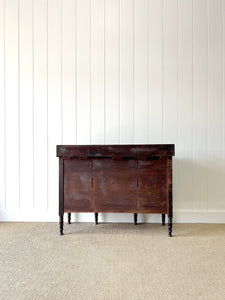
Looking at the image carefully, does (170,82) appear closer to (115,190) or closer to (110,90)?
(110,90)

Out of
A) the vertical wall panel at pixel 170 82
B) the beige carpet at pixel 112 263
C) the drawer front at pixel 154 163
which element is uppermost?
the vertical wall panel at pixel 170 82

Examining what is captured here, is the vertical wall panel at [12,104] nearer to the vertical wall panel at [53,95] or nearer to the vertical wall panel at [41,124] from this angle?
the vertical wall panel at [41,124]

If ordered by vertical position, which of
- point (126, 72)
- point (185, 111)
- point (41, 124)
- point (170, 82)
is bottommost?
point (41, 124)

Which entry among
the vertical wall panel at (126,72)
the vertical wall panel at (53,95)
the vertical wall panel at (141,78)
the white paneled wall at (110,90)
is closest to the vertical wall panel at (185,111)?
the white paneled wall at (110,90)

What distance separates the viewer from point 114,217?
106 inches

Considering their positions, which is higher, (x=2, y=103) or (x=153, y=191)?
(x=2, y=103)

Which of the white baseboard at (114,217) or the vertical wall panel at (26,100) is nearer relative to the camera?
the white baseboard at (114,217)

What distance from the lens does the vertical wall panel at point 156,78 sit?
2680 millimetres

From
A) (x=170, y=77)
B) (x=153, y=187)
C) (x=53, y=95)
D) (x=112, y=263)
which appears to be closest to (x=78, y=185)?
(x=153, y=187)

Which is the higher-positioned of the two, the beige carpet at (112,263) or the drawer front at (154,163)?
the drawer front at (154,163)

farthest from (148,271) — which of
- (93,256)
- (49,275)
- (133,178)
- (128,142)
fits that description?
(128,142)

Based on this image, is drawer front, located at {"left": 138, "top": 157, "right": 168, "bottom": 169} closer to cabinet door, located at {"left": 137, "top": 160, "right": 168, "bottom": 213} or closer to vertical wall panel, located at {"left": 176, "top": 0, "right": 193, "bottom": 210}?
cabinet door, located at {"left": 137, "top": 160, "right": 168, "bottom": 213}

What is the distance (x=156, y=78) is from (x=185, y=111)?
0.44 metres

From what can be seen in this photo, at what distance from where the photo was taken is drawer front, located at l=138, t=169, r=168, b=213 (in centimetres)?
221
